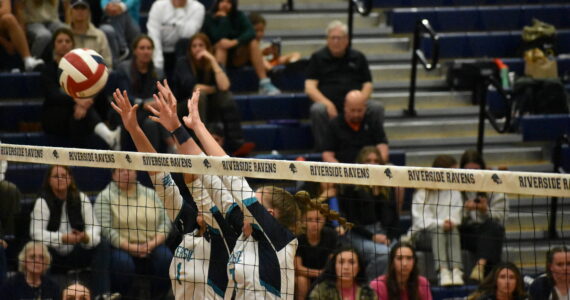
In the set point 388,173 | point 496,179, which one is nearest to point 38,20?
point 388,173

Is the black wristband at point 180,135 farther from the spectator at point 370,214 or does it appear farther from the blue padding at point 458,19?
the blue padding at point 458,19

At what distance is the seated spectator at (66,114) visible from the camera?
1041 centimetres

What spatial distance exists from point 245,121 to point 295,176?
18.1 ft

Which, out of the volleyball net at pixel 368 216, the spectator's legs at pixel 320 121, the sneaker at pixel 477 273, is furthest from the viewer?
the spectator's legs at pixel 320 121

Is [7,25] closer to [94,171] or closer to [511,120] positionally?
[94,171]

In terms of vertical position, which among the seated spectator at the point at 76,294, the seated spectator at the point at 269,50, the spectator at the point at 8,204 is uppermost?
the seated spectator at the point at 269,50

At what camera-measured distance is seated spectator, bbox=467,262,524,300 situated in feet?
27.1

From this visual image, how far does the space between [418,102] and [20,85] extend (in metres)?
4.57

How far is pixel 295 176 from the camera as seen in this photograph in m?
6.18

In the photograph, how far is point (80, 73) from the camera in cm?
757

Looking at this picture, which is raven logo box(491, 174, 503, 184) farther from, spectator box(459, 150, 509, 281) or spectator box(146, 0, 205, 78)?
spectator box(146, 0, 205, 78)

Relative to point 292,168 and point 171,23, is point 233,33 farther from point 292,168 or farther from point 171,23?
point 292,168

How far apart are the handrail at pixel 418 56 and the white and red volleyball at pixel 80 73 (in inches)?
183

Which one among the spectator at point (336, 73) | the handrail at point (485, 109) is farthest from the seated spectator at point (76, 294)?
the handrail at point (485, 109)
